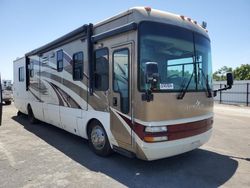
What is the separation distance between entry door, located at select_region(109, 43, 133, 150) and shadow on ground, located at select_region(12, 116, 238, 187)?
1.81 ft

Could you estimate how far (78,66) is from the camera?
648cm

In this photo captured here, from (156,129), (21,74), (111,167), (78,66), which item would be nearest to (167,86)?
(156,129)

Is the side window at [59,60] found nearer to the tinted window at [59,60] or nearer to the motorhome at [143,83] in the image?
the tinted window at [59,60]

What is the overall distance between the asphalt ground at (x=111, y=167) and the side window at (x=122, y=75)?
1.27 metres

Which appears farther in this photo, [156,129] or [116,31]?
[116,31]

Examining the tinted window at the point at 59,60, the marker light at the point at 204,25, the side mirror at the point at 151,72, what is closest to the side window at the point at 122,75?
the side mirror at the point at 151,72

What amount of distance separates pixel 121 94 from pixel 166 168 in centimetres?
176

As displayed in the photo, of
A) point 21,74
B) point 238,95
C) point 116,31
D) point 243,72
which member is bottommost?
point 238,95

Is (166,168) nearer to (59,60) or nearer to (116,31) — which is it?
(116,31)

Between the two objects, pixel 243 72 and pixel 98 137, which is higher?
pixel 243 72

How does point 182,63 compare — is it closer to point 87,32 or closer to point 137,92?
point 137,92

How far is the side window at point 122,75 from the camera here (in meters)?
4.74

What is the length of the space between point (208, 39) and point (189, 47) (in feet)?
2.98

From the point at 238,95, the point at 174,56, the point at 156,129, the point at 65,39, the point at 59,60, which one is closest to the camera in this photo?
the point at 156,129
